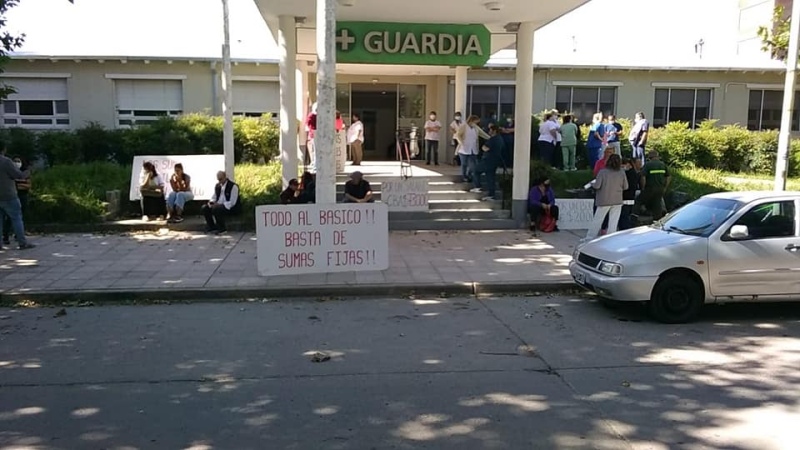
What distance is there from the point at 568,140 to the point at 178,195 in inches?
375

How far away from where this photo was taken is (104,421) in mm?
4746

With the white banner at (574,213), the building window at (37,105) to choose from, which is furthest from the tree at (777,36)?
the building window at (37,105)

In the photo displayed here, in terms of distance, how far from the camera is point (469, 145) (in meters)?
15.8

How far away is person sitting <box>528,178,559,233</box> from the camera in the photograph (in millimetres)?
13945

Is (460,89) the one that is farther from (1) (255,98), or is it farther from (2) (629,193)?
Answer: (2) (629,193)

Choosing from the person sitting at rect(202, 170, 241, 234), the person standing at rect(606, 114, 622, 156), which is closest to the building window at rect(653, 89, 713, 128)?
the person standing at rect(606, 114, 622, 156)

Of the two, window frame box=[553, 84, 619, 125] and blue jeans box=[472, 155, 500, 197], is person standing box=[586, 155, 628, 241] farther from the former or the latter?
window frame box=[553, 84, 619, 125]

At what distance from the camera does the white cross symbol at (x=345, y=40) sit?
13.4 metres

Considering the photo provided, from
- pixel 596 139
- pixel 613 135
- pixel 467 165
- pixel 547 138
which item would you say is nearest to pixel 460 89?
pixel 547 138

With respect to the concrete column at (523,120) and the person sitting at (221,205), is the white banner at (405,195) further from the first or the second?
the person sitting at (221,205)

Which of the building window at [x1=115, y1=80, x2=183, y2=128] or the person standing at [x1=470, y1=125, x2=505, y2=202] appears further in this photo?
the building window at [x1=115, y1=80, x2=183, y2=128]

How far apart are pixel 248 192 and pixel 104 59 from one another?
1195 centimetres

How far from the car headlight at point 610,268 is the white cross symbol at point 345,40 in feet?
25.4

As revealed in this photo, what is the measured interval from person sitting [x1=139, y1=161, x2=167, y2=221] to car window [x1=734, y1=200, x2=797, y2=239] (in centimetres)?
1126
